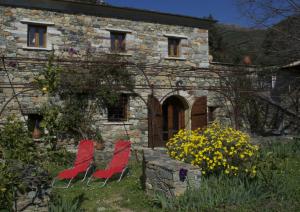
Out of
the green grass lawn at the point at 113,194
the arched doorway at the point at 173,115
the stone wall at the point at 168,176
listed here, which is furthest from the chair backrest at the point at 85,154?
the arched doorway at the point at 173,115

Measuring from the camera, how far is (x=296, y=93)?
1383 centimetres

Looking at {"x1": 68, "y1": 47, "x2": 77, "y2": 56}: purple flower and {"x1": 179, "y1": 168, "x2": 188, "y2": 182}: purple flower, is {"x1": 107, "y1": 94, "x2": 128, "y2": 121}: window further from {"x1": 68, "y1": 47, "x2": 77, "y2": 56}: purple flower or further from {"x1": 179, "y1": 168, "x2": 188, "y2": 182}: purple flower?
{"x1": 179, "y1": 168, "x2": 188, "y2": 182}: purple flower

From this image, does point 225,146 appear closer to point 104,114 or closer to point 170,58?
point 104,114

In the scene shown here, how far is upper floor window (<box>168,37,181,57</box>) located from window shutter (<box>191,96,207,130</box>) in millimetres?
1869

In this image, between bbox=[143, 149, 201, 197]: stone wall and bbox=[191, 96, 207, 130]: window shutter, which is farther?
bbox=[191, 96, 207, 130]: window shutter

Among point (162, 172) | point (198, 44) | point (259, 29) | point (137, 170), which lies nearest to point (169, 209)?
point (162, 172)

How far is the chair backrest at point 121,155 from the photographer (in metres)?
7.24

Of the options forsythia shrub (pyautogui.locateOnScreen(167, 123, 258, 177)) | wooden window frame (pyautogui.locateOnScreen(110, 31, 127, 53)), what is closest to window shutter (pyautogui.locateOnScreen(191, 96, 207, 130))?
wooden window frame (pyautogui.locateOnScreen(110, 31, 127, 53))

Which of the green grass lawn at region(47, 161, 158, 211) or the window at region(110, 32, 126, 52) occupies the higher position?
the window at region(110, 32, 126, 52)

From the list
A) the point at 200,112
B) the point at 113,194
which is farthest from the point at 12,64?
the point at 200,112

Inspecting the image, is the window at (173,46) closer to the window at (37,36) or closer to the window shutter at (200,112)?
the window shutter at (200,112)

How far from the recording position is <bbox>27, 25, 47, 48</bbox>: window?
36.9 feet

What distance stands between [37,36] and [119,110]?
350 cm

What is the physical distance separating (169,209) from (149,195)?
0.92m
